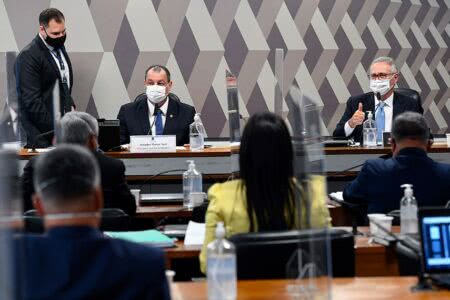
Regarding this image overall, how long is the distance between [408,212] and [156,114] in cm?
370

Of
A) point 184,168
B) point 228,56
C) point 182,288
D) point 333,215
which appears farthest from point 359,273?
point 228,56

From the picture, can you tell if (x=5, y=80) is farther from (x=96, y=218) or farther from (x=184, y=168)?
(x=96, y=218)

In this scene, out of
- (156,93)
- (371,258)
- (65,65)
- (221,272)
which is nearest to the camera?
(221,272)

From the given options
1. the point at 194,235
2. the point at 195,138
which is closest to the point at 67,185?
the point at 194,235

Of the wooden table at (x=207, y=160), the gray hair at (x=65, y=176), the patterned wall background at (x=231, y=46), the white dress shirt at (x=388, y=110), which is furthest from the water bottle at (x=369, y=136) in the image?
the gray hair at (x=65, y=176)

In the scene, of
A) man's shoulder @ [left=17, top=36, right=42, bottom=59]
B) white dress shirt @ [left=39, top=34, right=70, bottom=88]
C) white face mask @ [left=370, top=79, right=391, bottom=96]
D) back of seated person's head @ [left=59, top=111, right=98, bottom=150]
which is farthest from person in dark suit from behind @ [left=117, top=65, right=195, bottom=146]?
back of seated person's head @ [left=59, top=111, right=98, bottom=150]

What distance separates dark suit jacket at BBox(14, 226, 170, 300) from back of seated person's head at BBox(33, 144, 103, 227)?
54 mm

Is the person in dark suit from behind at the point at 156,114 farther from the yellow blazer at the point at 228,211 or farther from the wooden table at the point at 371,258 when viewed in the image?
the yellow blazer at the point at 228,211

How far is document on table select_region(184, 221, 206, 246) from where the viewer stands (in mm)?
3879

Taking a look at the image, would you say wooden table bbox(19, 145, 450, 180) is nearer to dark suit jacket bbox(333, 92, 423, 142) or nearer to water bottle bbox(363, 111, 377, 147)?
water bottle bbox(363, 111, 377, 147)

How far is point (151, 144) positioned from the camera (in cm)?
649

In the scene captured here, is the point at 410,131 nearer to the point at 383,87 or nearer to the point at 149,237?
the point at 149,237

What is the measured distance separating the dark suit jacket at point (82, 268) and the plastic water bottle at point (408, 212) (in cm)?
190

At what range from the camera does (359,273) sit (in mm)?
3703
